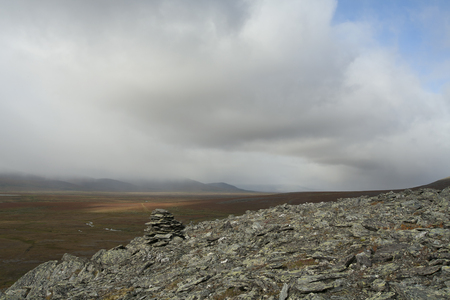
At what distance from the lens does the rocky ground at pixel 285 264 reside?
7.98 m

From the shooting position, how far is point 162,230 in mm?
22359

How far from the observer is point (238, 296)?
29.2 feet

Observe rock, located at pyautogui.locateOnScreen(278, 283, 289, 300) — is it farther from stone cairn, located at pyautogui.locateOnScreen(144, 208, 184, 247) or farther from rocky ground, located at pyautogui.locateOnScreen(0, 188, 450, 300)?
stone cairn, located at pyautogui.locateOnScreen(144, 208, 184, 247)

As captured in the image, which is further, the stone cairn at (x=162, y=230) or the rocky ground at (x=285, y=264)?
the stone cairn at (x=162, y=230)

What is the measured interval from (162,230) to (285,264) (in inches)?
583

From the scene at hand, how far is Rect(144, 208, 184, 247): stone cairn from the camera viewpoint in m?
20.9

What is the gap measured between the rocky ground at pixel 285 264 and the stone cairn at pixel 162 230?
19 centimetres

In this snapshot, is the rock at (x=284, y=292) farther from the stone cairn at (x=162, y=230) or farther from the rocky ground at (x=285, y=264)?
the stone cairn at (x=162, y=230)

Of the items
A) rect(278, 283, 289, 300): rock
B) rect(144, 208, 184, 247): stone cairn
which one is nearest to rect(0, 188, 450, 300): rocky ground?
rect(278, 283, 289, 300): rock

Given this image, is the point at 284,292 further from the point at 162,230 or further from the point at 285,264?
the point at 162,230

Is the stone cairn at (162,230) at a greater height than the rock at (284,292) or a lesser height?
lesser

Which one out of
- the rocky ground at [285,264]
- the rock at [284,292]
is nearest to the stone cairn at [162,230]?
the rocky ground at [285,264]

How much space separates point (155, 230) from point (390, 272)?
64.3 ft

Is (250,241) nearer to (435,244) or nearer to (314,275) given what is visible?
(314,275)
